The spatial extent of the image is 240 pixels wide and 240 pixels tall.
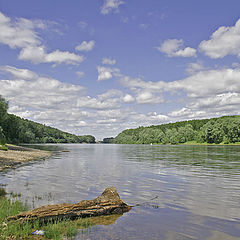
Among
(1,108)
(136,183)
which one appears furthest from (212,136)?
(136,183)

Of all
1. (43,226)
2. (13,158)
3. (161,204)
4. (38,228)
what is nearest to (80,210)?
(43,226)

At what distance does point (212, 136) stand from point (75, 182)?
7516 inches

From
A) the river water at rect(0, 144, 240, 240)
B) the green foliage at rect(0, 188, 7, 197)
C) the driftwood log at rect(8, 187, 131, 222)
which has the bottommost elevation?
the river water at rect(0, 144, 240, 240)

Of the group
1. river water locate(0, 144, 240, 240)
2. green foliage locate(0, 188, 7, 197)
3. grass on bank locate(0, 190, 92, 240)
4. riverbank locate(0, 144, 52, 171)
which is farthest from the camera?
riverbank locate(0, 144, 52, 171)

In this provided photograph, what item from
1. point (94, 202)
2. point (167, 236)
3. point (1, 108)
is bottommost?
point (167, 236)

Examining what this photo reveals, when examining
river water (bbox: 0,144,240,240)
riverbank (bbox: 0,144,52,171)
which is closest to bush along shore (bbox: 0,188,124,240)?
river water (bbox: 0,144,240,240)

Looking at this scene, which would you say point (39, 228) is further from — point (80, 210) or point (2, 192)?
point (2, 192)

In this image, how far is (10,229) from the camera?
11.2 metres

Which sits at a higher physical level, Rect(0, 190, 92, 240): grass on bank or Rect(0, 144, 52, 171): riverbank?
Rect(0, 144, 52, 171): riverbank

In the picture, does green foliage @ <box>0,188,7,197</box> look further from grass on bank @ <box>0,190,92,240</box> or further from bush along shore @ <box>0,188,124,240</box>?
grass on bank @ <box>0,190,92,240</box>

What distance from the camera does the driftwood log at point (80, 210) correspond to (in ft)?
41.4

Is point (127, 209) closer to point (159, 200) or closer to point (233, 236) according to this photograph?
point (159, 200)

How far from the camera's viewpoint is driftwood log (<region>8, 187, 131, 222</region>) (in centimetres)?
1263

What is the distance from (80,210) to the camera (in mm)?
14297
